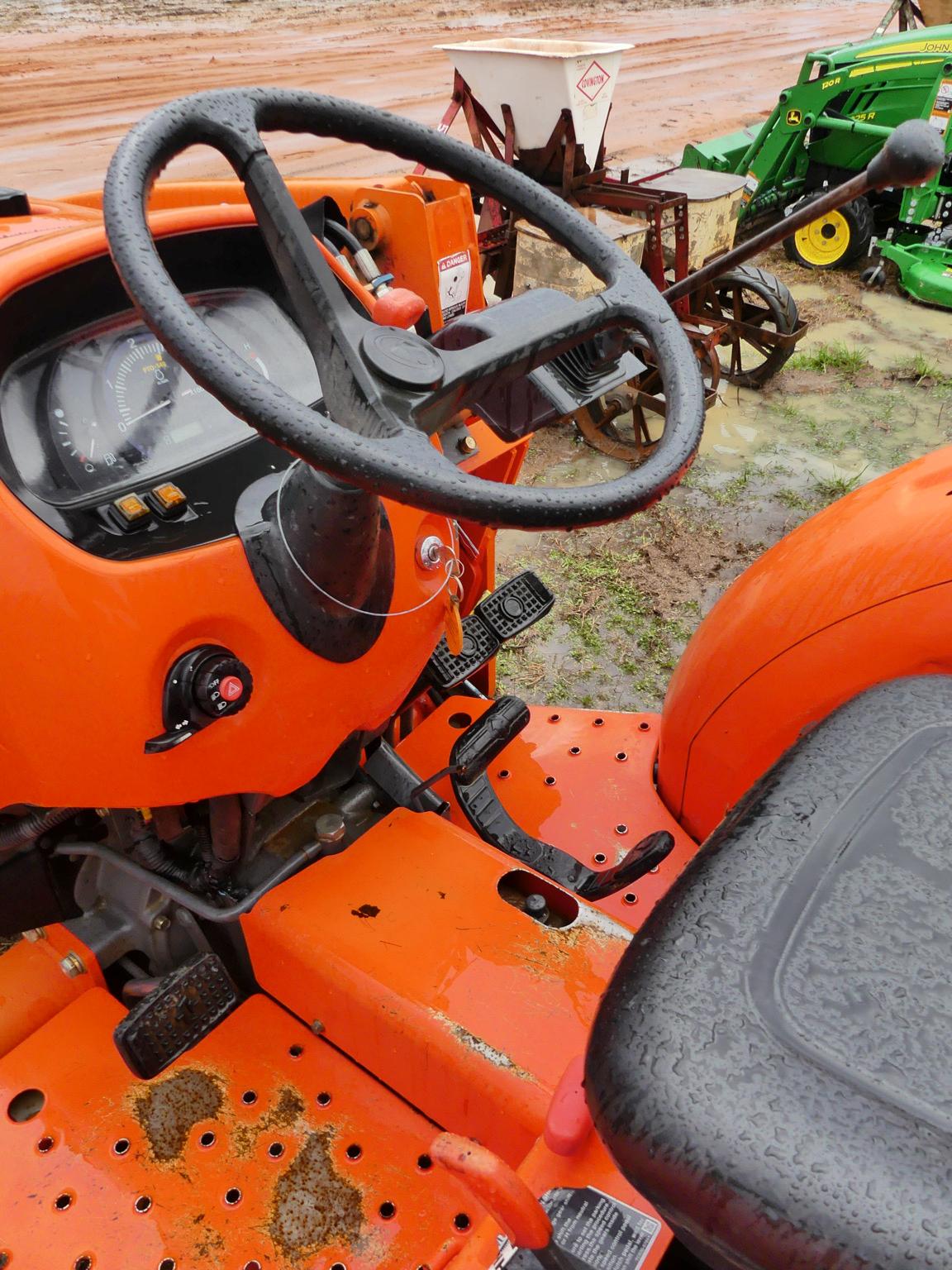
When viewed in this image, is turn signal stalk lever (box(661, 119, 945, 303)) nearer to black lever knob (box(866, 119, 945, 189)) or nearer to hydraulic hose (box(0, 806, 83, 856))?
black lever knob (box(866, 119, 945, 189))

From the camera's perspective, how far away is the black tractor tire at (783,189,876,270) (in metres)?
6.10

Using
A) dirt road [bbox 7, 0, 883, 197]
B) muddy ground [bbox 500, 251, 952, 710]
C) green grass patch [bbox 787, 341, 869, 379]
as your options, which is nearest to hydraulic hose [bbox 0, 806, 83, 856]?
muddy ground [bbox 500, 251, 952, 710]

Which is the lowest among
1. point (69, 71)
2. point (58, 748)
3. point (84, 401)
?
point (58, 748)

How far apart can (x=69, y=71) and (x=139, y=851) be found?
12.0m

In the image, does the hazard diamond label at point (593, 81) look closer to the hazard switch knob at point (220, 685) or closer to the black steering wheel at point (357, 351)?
the black steering wheel at point (357, 351)

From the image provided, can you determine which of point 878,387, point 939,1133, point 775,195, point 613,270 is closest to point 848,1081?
point 939,1133

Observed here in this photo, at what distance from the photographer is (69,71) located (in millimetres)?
10625

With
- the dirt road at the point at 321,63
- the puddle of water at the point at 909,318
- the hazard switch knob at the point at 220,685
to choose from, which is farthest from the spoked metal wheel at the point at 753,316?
the dirt road at the point at 321,63

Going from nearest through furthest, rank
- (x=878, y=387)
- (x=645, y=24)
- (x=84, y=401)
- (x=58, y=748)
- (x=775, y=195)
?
(x=58, y=748), (x=84, y=401), (x=878, y=387), (x=775, y=195), (x=645, y=24)

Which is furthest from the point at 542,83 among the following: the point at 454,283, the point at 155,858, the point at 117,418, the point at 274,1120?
the point at 274,1120

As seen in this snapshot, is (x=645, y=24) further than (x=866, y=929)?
Yes

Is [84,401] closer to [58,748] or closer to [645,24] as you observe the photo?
[58,748]

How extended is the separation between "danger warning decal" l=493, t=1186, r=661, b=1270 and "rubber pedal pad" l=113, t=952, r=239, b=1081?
1.98 feet

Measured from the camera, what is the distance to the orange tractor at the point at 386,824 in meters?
0.68
